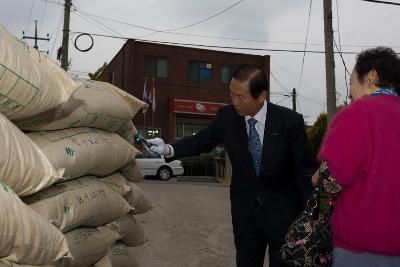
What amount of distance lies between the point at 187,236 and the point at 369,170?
504 centimetres

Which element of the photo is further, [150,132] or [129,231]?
[150,132]

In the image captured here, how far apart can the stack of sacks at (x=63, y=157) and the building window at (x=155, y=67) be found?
2388cm

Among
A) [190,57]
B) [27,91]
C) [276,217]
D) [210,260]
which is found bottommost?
[210,260]

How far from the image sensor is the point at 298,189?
10.7 ft

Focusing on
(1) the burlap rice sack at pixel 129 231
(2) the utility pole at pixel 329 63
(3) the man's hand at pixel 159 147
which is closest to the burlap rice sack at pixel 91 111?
(3) the man's hand at pixel 159 147

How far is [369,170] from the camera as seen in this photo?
81.7 inches

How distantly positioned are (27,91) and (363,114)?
1462 mm

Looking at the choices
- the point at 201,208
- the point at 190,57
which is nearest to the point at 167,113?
the point at 190,57

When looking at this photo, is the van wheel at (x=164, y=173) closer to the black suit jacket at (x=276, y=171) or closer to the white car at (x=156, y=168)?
the white car at (x=156, y=168)

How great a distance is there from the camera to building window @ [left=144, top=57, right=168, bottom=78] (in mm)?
27625

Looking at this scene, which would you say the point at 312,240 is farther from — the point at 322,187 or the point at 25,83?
the point at 25,83

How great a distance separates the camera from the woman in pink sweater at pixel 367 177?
2.05 meters

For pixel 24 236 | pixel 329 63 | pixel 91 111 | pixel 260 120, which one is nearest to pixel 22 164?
pixel 24 236

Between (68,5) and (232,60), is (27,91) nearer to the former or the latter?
(68,5)
